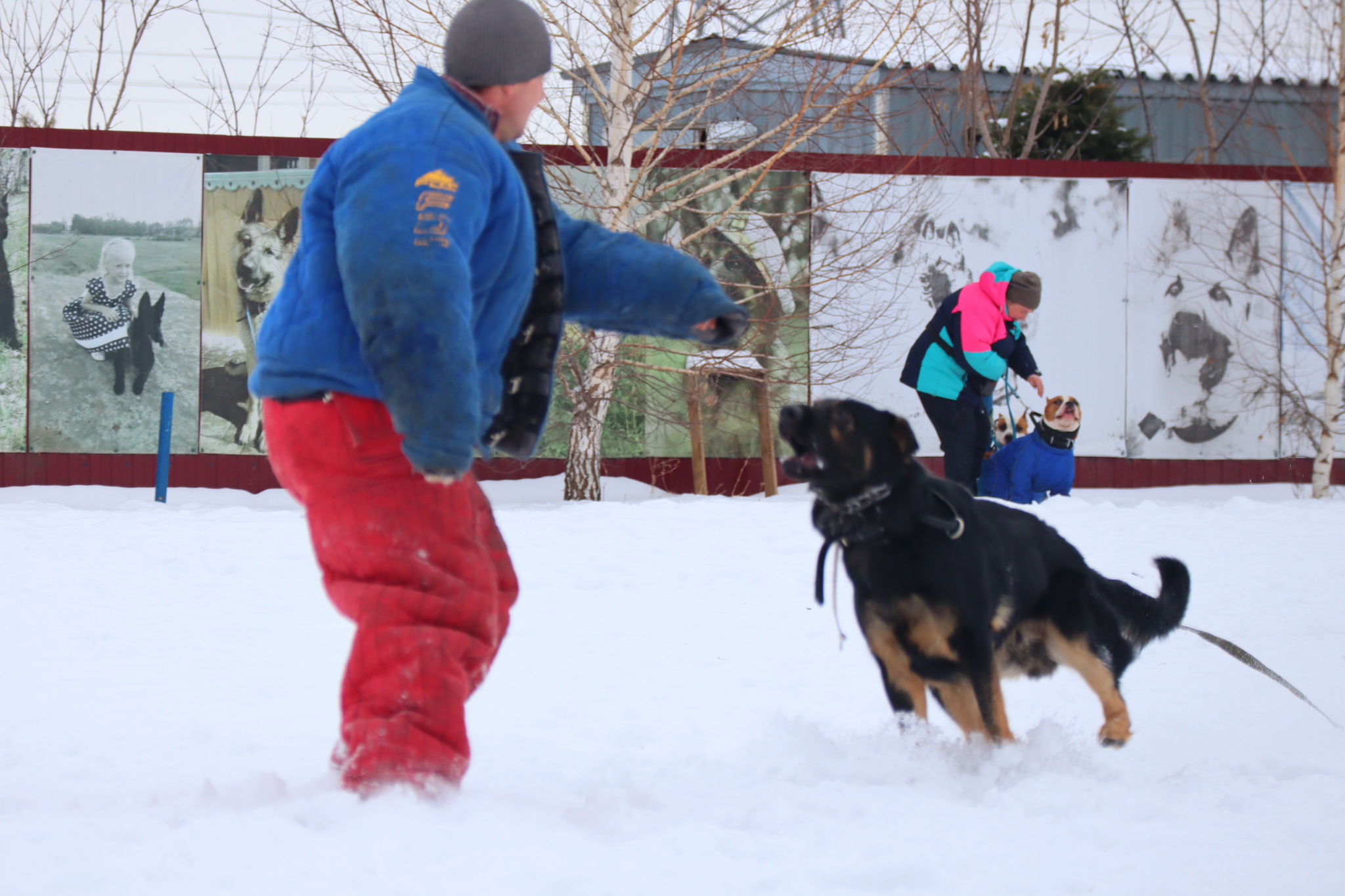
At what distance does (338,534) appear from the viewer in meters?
1.90

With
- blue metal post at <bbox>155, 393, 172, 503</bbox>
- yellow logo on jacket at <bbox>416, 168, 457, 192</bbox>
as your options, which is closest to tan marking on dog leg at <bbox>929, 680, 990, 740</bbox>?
yellow logo on jacket at <bbox>416, 168, 457, 192</bbox>

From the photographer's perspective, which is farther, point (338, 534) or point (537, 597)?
point (537, 597)

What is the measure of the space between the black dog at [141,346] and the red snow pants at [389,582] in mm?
8806

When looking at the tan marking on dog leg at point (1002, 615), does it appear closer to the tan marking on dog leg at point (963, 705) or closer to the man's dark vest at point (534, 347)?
the tan marking on dog leg at point (963, 705)

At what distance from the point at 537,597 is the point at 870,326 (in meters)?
5.99

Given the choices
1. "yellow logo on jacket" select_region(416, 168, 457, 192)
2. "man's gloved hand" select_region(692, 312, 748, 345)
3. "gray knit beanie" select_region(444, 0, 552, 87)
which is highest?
"gray knit beanie" select_region(444, 0, 552, 87)

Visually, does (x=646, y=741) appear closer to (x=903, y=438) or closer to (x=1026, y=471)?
(x=903, y=438)

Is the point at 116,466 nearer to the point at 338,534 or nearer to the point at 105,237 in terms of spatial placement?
the point at 105,237

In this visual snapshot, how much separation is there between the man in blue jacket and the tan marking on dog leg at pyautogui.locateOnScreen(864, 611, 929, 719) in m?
1.00

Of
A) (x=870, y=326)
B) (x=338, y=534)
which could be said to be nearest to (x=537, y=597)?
(x=338, y=534)

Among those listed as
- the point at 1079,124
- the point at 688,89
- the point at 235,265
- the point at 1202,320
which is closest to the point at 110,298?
the point at 235,265

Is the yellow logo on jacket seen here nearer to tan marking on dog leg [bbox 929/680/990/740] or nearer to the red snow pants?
the red snow pants

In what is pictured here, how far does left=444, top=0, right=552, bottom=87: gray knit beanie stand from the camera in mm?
2045

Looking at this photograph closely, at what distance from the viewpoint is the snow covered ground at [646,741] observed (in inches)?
65.1
